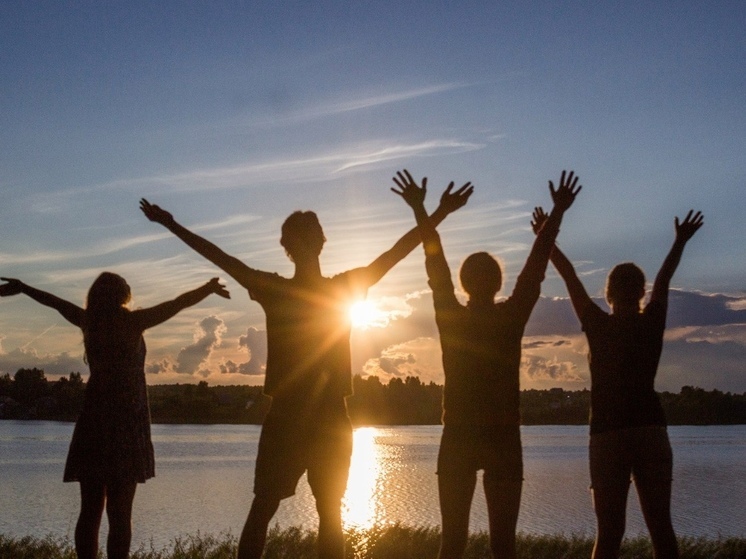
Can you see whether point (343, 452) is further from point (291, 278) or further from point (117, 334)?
point (117, 334)

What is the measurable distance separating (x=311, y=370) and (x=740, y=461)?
65.7m

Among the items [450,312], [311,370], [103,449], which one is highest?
[450,312]

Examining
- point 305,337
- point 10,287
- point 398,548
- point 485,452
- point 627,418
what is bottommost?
point 398,548

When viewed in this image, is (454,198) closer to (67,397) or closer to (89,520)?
(89,520)

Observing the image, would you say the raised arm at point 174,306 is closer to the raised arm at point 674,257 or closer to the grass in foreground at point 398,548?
the raised arm at point 674,257

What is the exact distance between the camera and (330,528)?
4.51 metres

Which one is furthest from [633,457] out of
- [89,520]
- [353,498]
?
[353,498]

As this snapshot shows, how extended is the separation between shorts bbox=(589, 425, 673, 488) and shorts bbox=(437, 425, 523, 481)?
744 mm

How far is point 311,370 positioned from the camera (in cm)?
447

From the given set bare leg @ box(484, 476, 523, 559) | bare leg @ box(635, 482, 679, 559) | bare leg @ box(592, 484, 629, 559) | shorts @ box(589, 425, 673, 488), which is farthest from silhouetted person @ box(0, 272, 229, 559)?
bare leg @ box(635, 482, 679, 559)

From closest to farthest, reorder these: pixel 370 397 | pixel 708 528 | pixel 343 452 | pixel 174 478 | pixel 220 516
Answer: pixel 343 452 < pixel 708 528 < pixel 220 516 < pixel 174 478 < pixel 370 397

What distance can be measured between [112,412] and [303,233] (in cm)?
195

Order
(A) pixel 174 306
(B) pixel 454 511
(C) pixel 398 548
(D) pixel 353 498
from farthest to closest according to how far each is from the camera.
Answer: (D) pixel 353 498
(C) pixel 398 548
(A) pixel 174 306
(B) pixel 454 511

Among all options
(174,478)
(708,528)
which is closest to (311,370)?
(708,528)
